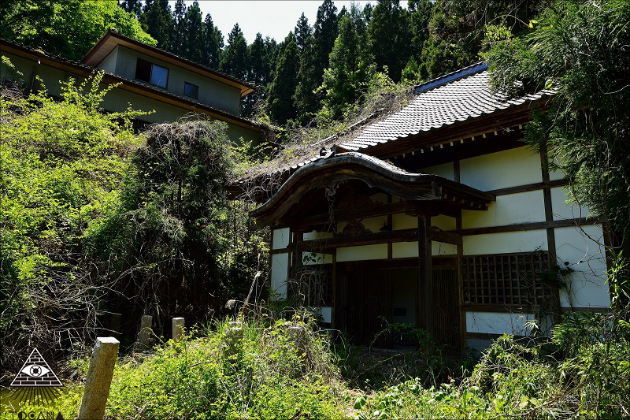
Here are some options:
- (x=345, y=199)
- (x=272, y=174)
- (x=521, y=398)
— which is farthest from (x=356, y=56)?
(x=521, y=398)

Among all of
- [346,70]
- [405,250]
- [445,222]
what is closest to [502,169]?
[445,222]

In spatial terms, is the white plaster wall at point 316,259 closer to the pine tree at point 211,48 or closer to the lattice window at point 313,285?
the lattice window at point 313,285

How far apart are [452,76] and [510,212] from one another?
737 cm

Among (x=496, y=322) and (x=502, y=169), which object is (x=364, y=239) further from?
(x=502, y=169)

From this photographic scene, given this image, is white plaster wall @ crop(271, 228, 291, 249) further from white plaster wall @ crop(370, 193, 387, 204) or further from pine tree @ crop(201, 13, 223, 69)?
pine tree @ crop(201, 13, 223, 69)

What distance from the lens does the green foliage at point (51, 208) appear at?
6.78 meters

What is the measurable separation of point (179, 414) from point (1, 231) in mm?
4613

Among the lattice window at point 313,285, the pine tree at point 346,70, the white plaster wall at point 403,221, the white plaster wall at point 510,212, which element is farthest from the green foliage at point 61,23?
the white plaster wall at point 510,212

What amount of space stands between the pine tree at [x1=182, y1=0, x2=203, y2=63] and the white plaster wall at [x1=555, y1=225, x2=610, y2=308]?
1201 inches

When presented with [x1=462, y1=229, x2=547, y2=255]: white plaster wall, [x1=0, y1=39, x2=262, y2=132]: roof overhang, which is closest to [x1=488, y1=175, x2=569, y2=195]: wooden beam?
[x1=462, y1=229, x2=547, y2=255]: white plaster wall

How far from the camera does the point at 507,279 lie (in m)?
7.41

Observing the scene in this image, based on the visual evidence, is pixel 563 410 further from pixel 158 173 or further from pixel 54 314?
pixel 158 173

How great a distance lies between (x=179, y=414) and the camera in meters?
4.55

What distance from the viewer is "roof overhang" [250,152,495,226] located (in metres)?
6.59
